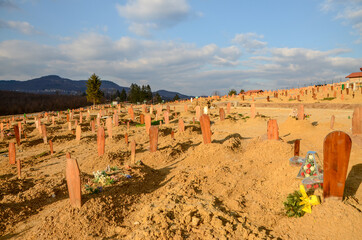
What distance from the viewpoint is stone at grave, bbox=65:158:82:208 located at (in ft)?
13.6

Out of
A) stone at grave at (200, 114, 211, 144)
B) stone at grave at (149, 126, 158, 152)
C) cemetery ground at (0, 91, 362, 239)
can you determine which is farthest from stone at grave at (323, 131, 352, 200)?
stone at grave at (149, 126, 158, 152)

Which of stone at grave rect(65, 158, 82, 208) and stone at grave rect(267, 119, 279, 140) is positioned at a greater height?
stone at grave rect(267, 119, 279, 140)

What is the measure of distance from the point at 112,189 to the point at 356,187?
565cm

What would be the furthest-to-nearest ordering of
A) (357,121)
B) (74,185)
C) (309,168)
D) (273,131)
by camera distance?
(357,121), (273,131), (309,168), (74,185)

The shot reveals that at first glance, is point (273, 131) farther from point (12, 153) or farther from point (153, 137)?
point (12, 153)

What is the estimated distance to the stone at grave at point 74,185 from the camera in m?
4.16

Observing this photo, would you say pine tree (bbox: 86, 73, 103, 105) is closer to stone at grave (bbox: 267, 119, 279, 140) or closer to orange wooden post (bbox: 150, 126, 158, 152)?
orange wooden post (bbox: 150, 126, 158, 152)

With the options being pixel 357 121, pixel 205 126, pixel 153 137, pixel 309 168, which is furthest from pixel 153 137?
pixel 357 121

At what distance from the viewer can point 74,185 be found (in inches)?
164

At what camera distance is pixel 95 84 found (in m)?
39.8

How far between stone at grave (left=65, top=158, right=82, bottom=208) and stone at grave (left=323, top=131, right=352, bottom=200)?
495 centimetres

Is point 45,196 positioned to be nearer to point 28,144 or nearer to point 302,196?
point 302,196

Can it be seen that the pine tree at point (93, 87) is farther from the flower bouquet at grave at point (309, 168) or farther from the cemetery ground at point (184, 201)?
the flower bouquet at grave at point (309, 168)

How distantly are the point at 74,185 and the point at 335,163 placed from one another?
525 cm
